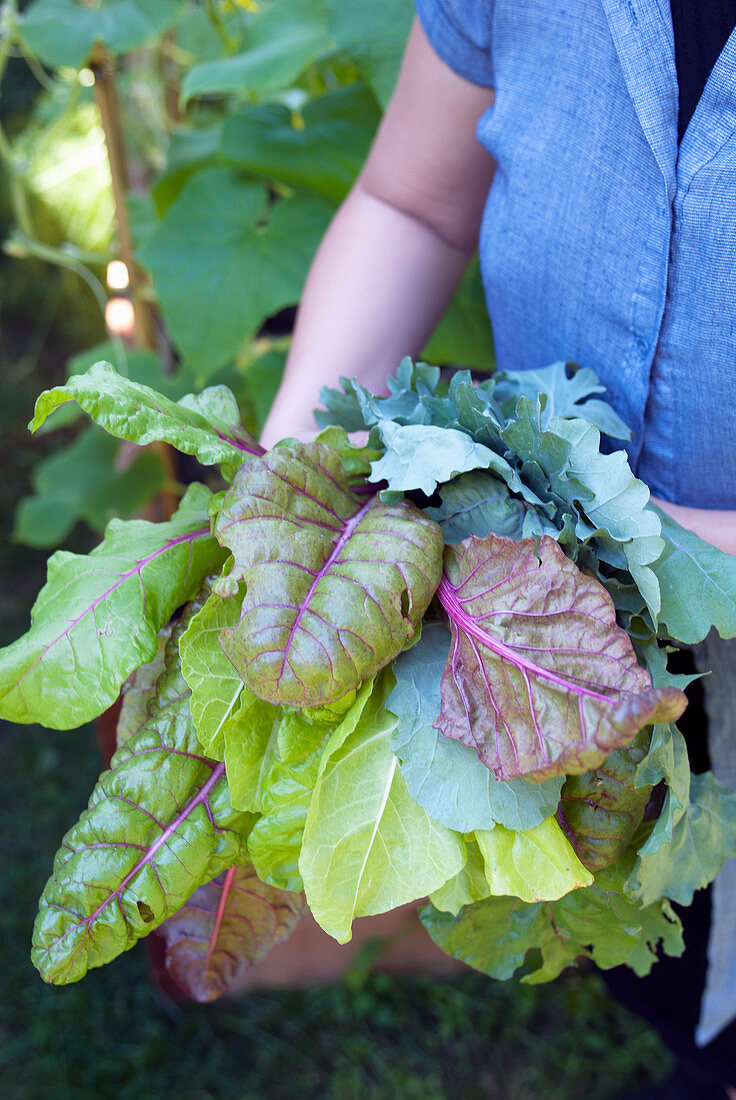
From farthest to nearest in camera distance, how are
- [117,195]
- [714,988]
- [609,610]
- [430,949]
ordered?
1. [430,949]
2. [117,195]
3. [714,988]
4. [609,610]

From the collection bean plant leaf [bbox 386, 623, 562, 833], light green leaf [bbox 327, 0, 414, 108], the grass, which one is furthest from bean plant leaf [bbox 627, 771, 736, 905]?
the grass

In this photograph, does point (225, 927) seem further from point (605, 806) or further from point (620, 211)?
point (620, 211)

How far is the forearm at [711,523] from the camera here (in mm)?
628

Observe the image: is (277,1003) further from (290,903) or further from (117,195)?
(117,195)

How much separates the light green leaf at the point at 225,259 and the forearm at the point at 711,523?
0.70 m

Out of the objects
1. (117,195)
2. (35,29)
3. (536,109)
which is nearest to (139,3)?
(35,29)

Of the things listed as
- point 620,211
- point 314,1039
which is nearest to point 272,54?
point 620,211

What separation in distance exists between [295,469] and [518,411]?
0.14 metres

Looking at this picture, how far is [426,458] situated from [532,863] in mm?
243

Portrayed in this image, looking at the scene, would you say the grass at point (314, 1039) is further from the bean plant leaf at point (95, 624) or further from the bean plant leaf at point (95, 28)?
the bean plant leaf at point (95, 28)

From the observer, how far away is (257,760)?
21.8 inches

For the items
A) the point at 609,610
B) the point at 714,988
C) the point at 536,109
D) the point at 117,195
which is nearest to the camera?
the point at 609,610

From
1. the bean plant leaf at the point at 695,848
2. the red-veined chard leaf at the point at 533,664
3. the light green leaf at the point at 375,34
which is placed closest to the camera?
the red-veined chard leaf at the point at 533,664

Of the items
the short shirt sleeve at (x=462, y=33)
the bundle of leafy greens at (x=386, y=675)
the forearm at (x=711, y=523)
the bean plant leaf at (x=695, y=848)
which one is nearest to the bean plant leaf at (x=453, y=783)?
the bundle of leafy greens at (x=386, y=675)
